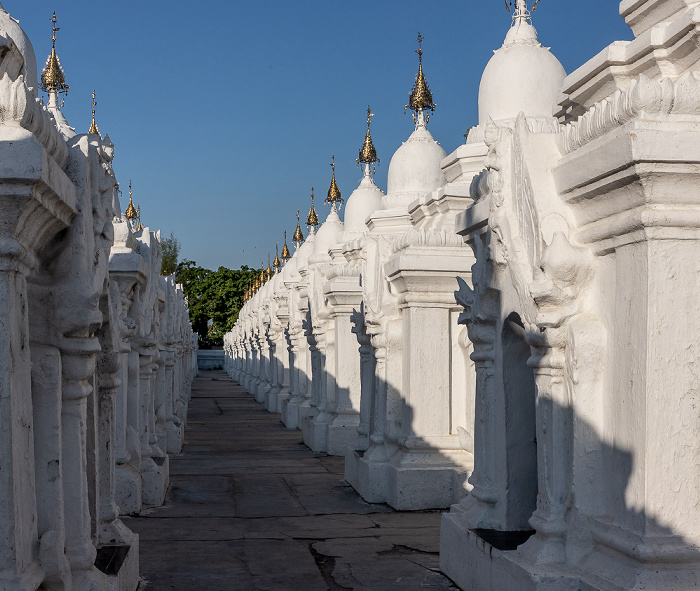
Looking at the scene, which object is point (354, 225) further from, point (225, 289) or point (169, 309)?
point (225, 289)

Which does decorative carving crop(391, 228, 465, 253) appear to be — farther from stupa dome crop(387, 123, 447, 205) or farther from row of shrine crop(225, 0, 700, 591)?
stupa dome crop(387, 123, 447, 205)

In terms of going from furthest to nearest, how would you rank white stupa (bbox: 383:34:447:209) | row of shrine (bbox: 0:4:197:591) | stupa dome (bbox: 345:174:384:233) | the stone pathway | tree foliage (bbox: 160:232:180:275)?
tree foliage (bbox: 160:232:180:275)
stupa dome (bbox: 345:174:384:233)
white stupa (bbox: 383:34:447:209)
the stone pathway
row of shrine (bbox: 0:4:197:591)

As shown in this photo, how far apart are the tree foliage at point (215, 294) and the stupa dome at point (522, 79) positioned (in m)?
67.9

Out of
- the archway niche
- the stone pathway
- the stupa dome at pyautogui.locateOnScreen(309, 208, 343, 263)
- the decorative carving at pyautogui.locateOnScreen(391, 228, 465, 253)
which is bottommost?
the stone pathway

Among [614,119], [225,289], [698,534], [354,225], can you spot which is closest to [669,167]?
[614,119]

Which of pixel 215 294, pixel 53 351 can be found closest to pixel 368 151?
pixel 53 351

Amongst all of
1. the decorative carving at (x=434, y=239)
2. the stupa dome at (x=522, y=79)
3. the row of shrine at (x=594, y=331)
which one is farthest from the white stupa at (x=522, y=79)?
the decorative carving at (x=434, y=239)

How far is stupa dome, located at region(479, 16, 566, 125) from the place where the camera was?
8719mm

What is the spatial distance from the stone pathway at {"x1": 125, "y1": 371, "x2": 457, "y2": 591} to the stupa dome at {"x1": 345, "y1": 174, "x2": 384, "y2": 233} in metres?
4.53

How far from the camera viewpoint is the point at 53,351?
15.3 ft

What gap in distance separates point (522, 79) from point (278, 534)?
15.5 ft

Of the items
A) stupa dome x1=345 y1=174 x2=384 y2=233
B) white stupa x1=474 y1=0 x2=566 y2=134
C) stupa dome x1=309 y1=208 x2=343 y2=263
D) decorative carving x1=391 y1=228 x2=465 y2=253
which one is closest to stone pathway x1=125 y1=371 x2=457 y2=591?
decorative carving x1=391 y1=228 x2=465 y2=253

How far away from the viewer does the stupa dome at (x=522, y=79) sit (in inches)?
343

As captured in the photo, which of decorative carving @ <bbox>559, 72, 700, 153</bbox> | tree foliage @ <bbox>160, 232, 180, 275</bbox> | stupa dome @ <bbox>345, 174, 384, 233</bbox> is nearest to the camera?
decorative carving @ <bbox>559, 72, 700, 153</bbox>
